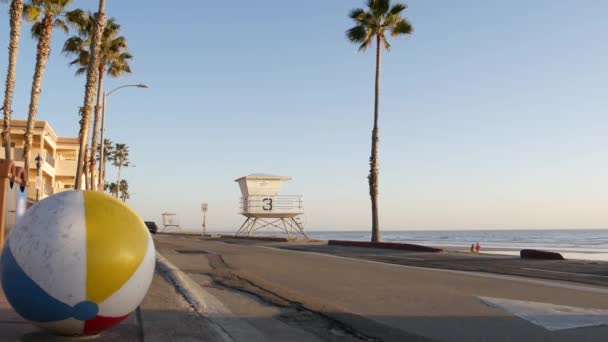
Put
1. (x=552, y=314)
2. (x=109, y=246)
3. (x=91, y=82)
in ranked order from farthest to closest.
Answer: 1. (x=91, y=82)
2. (x=552, y=314)
3. (x=109, y=246)

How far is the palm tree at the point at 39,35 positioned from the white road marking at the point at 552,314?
78.9 feet

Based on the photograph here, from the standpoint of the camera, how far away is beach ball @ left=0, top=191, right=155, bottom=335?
462cm

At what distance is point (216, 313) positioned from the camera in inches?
277

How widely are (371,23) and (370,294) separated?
84.8ft

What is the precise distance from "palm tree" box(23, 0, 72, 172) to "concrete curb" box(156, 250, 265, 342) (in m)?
19.4

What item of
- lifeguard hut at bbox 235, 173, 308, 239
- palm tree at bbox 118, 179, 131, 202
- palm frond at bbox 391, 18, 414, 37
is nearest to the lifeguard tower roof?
lifeguard hut at bbox 235, 173, 308, 239

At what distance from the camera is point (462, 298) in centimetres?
871

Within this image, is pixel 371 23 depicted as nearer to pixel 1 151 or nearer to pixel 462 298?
pixel 462 298

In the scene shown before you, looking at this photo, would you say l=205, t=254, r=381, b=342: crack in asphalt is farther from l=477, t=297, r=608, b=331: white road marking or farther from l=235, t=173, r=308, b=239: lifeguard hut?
l=235, t=173, r=308, b=239: lifeguard hut

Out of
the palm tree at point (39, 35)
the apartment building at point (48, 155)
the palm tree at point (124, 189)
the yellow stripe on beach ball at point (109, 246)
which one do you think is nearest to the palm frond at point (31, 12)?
the palm tree at point (39, 35)

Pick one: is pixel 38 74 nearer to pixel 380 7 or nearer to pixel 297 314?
pixel 380 7

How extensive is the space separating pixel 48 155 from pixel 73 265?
50539mm

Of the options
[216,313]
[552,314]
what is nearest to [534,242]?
[552,314]

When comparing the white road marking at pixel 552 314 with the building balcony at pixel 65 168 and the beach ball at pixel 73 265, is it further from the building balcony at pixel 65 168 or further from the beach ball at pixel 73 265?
the building balcony at pixel 65 168
